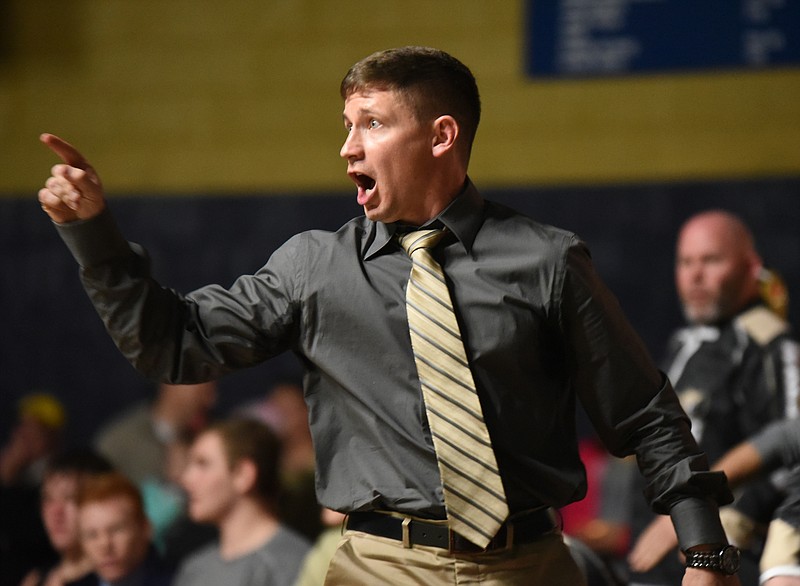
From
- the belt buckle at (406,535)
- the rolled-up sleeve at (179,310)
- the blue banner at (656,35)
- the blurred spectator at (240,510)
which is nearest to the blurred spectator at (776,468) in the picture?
the belt buckle at (406,535)

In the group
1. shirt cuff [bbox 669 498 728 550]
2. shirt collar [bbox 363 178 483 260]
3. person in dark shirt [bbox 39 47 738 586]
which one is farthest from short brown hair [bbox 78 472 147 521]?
shirt cuff [bbox 669 498 728 550]

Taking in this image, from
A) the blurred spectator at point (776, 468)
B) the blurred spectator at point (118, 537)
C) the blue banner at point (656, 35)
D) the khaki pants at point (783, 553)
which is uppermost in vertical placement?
the blue banner at point (656, 35)

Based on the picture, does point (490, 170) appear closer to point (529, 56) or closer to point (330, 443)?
point (529, 56)

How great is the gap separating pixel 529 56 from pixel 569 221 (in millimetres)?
872

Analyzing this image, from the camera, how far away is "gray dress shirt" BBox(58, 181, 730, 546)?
2.14 metres

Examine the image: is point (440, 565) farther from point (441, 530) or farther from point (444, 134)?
point (444, 134)

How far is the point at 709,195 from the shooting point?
5.74 m

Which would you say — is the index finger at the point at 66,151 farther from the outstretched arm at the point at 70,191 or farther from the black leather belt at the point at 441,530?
the black leather belt at the point at 441,530

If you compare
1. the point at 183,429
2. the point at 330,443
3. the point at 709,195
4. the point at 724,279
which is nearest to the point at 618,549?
the point at 724,279

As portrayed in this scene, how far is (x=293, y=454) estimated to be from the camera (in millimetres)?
5594

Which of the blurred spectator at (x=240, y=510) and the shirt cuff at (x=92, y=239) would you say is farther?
the blurred spectator at (x=240, y=510)

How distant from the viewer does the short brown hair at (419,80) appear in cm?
223

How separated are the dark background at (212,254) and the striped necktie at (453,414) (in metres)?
3.79

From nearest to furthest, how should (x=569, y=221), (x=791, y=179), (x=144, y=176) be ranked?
1. (x=791, y=179)
2. (x=569, y=221)
3. (x=144, y=176)
